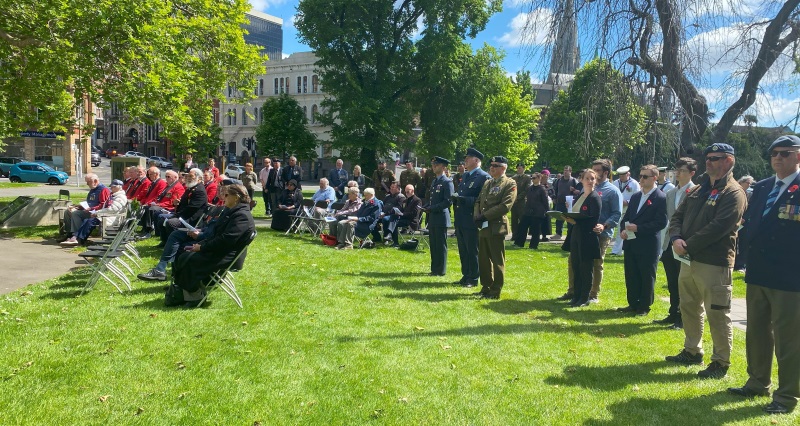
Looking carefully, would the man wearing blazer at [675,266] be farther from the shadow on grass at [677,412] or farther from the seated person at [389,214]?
the seated person at [389,214]

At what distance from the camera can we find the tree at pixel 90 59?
39.7 ft

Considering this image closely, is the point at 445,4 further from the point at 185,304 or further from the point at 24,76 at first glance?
the point at 185,304

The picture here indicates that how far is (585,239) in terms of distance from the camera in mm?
7840

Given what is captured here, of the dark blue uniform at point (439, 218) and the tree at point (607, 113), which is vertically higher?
the tree at point (607, 113)

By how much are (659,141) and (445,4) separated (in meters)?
19.8

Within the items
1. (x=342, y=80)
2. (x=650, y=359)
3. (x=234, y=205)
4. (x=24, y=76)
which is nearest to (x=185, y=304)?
(x=234, y=205)

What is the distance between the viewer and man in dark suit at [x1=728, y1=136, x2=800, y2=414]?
440cm

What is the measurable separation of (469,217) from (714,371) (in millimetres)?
4476

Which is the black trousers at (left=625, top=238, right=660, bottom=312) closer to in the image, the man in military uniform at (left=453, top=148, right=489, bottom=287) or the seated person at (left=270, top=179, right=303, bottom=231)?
the man in military uniform at (left=453, top=148, right=489, bottom=287)

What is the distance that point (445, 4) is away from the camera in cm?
2955

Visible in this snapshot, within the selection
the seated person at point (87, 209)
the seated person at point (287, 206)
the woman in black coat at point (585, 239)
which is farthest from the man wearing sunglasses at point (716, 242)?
the seated person at point (87, 209)

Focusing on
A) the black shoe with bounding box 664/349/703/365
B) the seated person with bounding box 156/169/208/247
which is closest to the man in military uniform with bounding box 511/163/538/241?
the seated person with bounding box 156/169/208/247

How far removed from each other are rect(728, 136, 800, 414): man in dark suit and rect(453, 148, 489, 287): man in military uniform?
14.9 ft

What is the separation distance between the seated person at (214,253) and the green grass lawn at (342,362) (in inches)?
12.2
